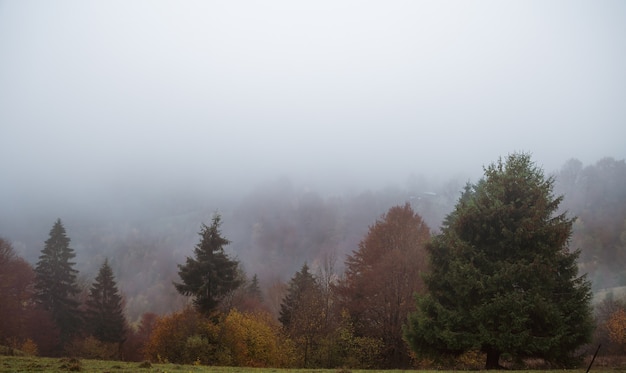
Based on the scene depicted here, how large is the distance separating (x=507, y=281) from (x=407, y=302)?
60.7 ft

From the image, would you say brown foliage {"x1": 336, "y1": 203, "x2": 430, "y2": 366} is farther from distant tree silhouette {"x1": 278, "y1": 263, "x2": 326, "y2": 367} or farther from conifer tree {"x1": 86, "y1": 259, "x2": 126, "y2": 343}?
conifer tree {"x1": 86, "y1": 259, "x2": 126, "y2": 343}

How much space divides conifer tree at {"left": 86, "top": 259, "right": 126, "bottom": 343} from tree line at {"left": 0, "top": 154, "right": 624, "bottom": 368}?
24 cm

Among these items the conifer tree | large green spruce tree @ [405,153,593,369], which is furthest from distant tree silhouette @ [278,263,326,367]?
the conifer tree

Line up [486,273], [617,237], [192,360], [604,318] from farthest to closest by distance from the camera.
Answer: [617,237], [604,318], [192,360], [486,273]

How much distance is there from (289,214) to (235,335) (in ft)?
522

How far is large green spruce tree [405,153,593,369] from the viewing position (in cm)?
1883

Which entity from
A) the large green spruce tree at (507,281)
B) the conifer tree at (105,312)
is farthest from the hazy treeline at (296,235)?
the large green spruce tree at (507,281)

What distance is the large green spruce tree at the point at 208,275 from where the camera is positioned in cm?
3594

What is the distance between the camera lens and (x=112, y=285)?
55.1 meters

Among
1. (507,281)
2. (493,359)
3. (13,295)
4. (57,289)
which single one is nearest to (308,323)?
(493,359)

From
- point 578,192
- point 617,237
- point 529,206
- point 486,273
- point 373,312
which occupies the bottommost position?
point 373,312

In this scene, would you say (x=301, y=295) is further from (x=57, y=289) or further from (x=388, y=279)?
(x=57, y=289)

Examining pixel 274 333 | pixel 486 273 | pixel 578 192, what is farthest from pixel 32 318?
pixel 578 192

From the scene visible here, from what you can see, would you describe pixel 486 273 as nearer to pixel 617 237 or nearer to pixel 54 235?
pixel 54 235
